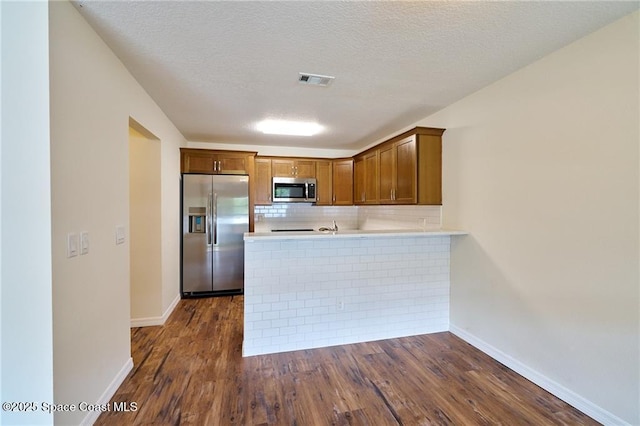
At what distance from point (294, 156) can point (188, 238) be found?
2310 mm

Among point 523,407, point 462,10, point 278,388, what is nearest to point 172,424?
point 278,388

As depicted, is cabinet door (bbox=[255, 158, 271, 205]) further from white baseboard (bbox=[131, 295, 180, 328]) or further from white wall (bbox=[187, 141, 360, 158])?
white baseboard (bbox=[131, 295, 180, 328])

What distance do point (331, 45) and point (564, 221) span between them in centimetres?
204

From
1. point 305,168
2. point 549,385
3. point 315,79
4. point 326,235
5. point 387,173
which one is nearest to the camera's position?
point 549,385

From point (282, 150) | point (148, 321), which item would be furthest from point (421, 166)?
point (148, 321)

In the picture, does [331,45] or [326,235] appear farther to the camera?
[326,235]

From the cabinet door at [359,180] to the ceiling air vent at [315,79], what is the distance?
83.4 inches

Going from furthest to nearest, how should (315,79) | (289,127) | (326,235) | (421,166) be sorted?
(289,127) → (421,166) → (326,235) → (315,79)

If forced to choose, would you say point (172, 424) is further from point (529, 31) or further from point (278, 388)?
point (529, 31)

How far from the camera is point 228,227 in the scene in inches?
164

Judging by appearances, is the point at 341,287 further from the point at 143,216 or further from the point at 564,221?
the point at 143,216

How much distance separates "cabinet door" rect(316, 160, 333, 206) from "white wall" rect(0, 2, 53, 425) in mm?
3963

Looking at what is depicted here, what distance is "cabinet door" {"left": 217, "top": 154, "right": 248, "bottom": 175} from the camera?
4.27 m

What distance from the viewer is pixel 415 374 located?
2.24 m
